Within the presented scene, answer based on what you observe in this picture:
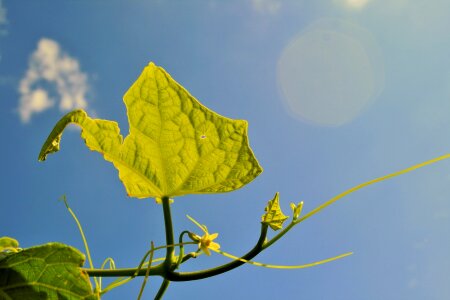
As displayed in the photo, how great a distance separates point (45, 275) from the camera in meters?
1.15

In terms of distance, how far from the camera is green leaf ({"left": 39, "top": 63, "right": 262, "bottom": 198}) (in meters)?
1.24

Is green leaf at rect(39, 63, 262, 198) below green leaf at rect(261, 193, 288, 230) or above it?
above

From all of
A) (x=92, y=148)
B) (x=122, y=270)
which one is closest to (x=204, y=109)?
(x=92, y=148)

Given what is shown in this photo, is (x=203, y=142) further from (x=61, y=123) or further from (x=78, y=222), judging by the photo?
(x=78, y=222)

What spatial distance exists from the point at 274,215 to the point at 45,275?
598mm

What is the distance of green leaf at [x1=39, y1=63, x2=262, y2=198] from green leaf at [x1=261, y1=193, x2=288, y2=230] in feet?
0.31

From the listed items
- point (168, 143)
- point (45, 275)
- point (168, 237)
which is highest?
point (168, 143)

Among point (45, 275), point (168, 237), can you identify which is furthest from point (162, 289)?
point (45, 275)

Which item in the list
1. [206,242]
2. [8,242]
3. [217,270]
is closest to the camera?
[217,270]

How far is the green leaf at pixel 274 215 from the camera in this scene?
1276 mm

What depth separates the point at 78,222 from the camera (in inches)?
60.5

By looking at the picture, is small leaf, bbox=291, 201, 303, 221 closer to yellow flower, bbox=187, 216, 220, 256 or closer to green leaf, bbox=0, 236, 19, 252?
yellow flower, bbox=187, 216, 220, 256

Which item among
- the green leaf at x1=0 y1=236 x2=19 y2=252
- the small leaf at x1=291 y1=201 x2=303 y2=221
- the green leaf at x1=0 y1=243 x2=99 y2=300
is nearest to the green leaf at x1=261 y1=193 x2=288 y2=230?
the small leaf at x1=291 y1=201 x2=303 y2=221

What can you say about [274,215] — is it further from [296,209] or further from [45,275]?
[45,275]
